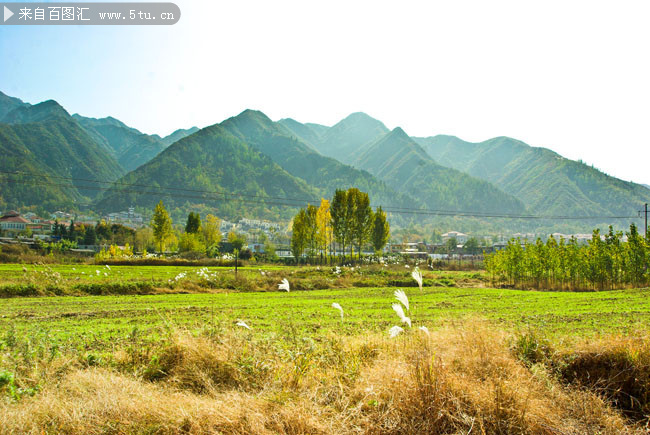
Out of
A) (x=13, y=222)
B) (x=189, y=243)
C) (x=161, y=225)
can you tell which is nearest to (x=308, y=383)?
(x=189, y=243)

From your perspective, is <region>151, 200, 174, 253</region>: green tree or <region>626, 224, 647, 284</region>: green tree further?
<region>151, 200, 174, 253</region>: green tree

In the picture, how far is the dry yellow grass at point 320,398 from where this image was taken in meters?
4.53

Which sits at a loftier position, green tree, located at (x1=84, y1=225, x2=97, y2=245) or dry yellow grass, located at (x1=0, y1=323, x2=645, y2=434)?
dry yellow grass, located at (x1=0, y1=323, x2=645, y2=434)

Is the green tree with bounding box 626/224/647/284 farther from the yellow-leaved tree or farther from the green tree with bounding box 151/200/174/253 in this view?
the green tree with bounding box 151/200/174/253

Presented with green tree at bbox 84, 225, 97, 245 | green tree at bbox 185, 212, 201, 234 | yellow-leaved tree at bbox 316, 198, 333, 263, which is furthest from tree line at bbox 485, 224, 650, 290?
green tree at bbox 84, 225, 97, 245

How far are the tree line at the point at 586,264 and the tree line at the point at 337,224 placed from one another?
92.9 ft

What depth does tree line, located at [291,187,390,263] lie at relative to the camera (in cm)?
6034

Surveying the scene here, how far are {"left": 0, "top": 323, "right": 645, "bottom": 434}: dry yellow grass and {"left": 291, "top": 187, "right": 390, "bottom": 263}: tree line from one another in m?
52.7

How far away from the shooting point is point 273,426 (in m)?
4.48

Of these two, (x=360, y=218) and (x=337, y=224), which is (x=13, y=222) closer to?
(x=337, y=224)

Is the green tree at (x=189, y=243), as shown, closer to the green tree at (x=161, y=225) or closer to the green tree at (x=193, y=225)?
the green tree at (x=193, y=225)

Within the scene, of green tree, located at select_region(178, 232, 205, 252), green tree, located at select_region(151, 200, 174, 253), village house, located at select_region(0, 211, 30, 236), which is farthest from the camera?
village house, located at select_region(0, 211, 30, 236)

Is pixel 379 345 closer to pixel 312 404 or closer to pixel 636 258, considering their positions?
pixel 312 404

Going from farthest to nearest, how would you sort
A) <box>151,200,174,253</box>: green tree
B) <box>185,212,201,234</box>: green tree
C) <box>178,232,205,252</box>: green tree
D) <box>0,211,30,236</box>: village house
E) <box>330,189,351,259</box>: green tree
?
<box>0,211,30,236</box>: village house, <box>185,212,201,234</box>: green tree, <box>151,200,174,253</box>: green tree, <box>178,232,205,252</box>: green tree, <box>330,189,351,259</box>: green tree
